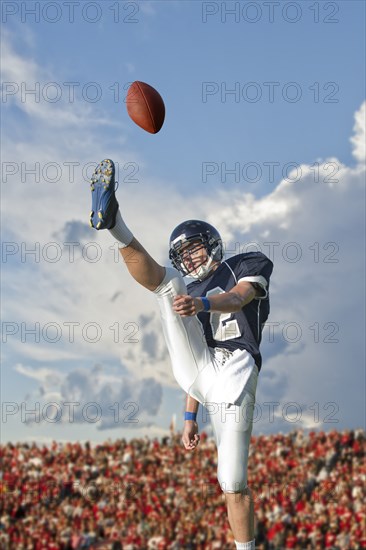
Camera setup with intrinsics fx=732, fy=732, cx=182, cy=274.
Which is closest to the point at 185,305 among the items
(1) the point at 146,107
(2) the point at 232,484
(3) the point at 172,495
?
(2) the point at 232,484

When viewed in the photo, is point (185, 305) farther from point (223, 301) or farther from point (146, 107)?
point (146, 107)

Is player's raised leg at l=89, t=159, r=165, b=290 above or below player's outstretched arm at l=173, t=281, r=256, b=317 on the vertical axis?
above

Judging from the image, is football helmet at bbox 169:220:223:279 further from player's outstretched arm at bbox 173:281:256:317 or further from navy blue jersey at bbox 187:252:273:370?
player's outstretched arm at bbox 173:281:256:317

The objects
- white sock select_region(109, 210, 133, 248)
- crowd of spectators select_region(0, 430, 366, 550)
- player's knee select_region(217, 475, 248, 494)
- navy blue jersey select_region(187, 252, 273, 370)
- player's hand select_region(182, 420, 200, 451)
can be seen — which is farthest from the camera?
crowd of spectators select_region(0, 430, 366, 550)

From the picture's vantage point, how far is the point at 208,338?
12.9 feet

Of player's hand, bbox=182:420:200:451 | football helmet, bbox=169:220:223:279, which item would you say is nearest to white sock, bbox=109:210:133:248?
football helmet, bbox=169:220:223:279

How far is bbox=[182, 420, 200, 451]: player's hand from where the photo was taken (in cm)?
402

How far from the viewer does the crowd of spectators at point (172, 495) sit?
12641 mm

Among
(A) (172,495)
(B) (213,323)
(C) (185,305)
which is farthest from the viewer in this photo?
(A) (172,495)

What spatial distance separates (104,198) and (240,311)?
1014 mm

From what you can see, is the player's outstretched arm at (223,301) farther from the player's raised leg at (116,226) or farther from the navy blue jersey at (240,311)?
the player's raised leg at (116,226)

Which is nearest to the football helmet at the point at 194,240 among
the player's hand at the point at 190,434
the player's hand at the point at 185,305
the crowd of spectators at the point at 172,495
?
the player's hand at the point at 185,305

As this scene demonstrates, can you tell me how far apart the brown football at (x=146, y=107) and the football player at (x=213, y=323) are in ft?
1.84

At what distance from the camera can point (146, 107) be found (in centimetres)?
389
